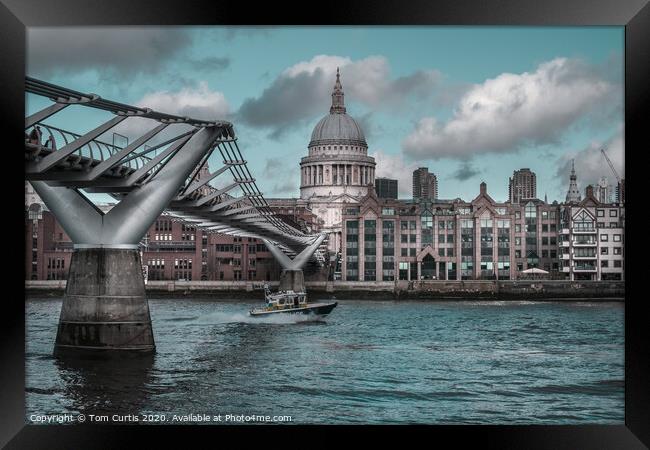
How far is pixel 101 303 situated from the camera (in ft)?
100

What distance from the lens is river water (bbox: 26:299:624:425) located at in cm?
2355

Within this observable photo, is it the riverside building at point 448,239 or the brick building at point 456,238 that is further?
the riverside building at point 448,239

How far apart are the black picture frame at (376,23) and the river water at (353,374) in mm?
1029

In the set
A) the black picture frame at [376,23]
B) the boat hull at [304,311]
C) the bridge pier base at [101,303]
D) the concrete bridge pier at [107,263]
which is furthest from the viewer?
the boat hull at [304,311]

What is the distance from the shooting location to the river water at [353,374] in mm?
23547

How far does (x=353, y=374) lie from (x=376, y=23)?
1584 centimetres

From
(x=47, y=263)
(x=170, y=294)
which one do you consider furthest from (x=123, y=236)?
(x=170, y=294)

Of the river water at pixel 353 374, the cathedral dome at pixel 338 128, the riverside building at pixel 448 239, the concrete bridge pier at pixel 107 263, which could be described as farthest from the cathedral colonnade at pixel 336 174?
the concrete bridge pier at pixel 107 263

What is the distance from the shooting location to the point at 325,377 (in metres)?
30.1

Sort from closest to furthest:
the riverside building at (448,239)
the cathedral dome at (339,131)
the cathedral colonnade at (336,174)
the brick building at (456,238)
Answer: the brick building at (456,238), the riverside building at (448,239), the cathedral colonnade at (336,174), the cathedral dome at (339,131)

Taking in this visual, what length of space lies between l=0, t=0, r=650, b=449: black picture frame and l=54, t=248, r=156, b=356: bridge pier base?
12.6m

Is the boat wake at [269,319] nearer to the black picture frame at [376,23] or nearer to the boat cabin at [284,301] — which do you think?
the boat cabin at [284,301]

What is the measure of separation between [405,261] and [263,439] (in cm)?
7034

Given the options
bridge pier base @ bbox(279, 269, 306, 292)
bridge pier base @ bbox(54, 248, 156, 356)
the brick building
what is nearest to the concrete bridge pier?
bridge pier base @ bbox(54, 248, 156, 356)
